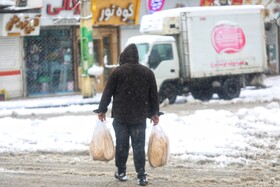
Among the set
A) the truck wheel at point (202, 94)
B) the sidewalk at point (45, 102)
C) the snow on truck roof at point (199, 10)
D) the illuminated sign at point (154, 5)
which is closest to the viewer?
the snow on truck roof at point (199, 10)

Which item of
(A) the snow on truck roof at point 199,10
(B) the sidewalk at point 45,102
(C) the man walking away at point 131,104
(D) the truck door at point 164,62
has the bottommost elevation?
(C) the man walking away at point 131,104

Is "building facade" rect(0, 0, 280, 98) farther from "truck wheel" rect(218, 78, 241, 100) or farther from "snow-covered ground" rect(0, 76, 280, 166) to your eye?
"snow-covered ground" rect(0, 76, 280, 166)

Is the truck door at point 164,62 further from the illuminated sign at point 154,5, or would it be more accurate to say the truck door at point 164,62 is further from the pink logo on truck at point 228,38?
the illuminated sign at point 154,5

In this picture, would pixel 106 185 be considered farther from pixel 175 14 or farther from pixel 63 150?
pixel 175 14

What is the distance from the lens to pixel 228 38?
2250cm

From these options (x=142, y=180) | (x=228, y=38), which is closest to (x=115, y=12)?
(x=228, y=38)

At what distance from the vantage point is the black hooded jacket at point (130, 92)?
7.73 metres

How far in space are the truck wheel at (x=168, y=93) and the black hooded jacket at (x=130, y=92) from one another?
528 inches

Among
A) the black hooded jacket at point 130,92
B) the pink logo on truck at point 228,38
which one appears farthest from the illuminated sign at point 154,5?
the black hooded jacket at point 130,92

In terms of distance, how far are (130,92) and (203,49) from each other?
575 inches

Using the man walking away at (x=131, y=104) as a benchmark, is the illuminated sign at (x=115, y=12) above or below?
above

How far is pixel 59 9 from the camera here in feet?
84.9

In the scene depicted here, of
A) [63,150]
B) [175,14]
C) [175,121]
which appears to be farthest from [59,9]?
[63,150]

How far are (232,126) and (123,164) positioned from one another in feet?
18.9
